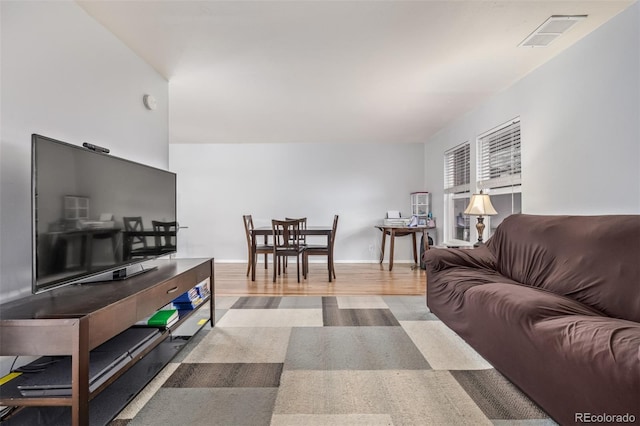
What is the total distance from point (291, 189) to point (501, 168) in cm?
353

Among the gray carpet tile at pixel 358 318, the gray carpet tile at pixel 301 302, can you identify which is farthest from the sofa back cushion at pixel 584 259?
the gray carpet tile at pixel 301 302

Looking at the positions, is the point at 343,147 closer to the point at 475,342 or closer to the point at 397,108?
the point at 397,108

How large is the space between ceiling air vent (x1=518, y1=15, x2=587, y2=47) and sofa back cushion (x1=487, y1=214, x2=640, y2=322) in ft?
4.37

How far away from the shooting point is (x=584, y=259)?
70.6 inches

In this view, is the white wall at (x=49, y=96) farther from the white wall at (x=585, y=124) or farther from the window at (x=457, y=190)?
the window at (x=457, y=190)

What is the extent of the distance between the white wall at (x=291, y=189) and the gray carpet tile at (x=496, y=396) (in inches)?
160

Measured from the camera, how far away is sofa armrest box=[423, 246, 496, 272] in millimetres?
2586

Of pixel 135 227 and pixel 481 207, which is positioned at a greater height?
pixel 481 207

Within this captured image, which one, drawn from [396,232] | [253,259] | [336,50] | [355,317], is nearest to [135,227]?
[355,317]

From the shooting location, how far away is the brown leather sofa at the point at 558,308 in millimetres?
1102

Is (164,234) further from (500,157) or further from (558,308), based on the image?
(500,157)

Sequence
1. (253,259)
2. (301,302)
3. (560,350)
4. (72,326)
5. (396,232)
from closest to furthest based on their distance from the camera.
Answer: (72,326)
(560,350)
(301,302)
(253,259)
(396,232)

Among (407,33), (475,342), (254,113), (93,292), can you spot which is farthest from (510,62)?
(93,292)

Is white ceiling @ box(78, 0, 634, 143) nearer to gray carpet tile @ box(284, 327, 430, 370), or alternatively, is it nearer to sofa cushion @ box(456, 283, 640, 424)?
sofa cushion @ box(456, 283, 640, 424)
